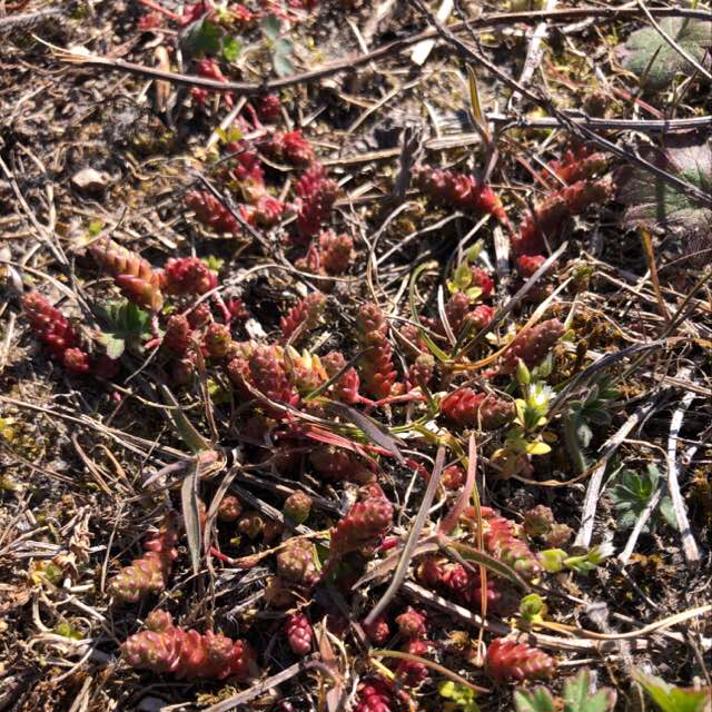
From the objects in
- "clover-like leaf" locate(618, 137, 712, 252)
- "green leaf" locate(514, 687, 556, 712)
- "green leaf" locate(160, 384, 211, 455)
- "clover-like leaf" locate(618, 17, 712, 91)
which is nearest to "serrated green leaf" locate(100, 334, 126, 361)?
"green leaf" locate(160, 384, 211, 455)

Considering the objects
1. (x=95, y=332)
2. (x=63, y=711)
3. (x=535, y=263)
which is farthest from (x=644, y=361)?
(x=63, y=711)

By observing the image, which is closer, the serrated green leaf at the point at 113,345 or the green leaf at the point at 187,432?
the green leaf at the point at 187,432

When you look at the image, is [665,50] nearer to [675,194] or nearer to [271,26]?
[675,194]

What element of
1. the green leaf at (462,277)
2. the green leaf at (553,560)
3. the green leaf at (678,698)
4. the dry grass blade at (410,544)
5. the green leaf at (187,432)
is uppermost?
the green leaf at (462,277)

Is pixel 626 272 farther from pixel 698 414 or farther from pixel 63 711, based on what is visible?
pixel 63 711

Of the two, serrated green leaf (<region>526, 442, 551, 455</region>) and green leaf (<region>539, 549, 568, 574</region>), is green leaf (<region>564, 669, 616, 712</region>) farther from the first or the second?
serrated green leaf (<region>526, 442, 551, 455</region>)

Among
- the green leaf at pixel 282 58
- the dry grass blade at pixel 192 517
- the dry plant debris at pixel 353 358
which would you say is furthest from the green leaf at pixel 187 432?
the green leaf at pixel 282 58

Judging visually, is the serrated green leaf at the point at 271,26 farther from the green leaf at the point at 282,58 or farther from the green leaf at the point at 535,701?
the green leaf at the point at 535,701
